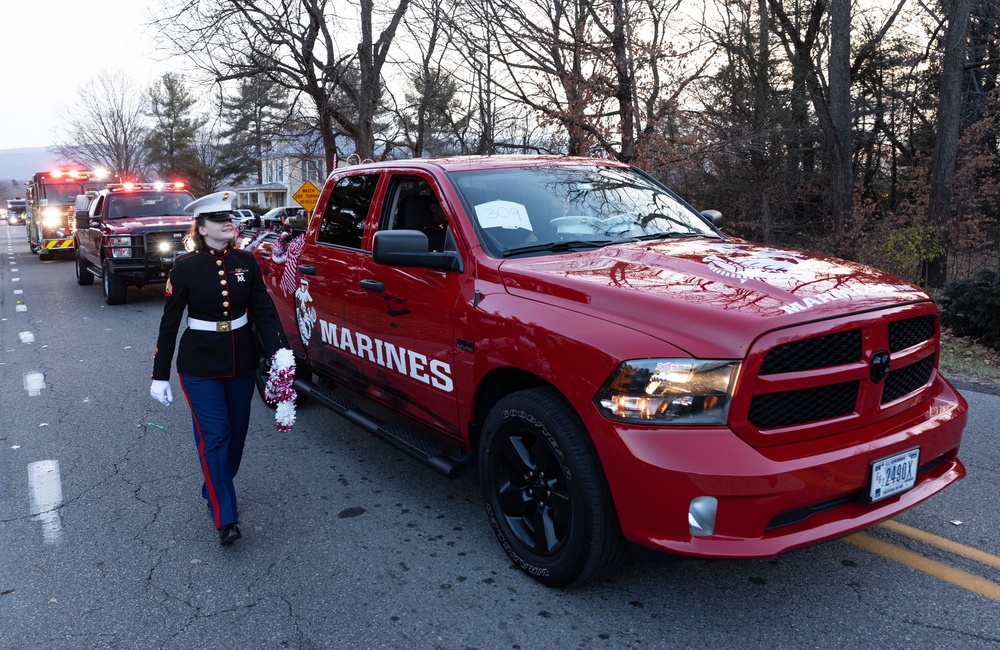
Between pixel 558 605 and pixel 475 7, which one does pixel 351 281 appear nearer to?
pixel 558 605

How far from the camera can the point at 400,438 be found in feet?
14.3

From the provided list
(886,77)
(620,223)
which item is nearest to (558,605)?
(620,223)

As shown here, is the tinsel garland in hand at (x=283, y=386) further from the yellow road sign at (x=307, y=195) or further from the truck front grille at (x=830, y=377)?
the yellow road sign at (x=307, y=195)

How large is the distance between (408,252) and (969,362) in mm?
7169

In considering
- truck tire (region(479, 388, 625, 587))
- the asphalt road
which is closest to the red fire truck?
the asphalt road

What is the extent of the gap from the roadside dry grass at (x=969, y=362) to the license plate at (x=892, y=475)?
14.4ft

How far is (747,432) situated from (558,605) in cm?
117

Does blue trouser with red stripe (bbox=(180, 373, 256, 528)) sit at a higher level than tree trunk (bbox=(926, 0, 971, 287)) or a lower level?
lower

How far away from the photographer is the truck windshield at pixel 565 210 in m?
3.99

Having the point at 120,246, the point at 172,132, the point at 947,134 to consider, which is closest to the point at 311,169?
the point at 172,132

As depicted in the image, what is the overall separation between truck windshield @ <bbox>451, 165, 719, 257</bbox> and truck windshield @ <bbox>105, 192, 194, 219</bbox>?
38.1 ft

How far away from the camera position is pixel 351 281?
4754 millimetres

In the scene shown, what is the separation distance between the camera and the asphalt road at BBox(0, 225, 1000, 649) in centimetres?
312

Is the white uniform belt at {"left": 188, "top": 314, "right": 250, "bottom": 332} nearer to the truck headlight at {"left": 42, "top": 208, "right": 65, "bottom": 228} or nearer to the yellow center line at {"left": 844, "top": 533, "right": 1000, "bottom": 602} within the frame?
the yellow center line at {"left": 844, "top": 533, "right": 1000, "bottom": 602}
